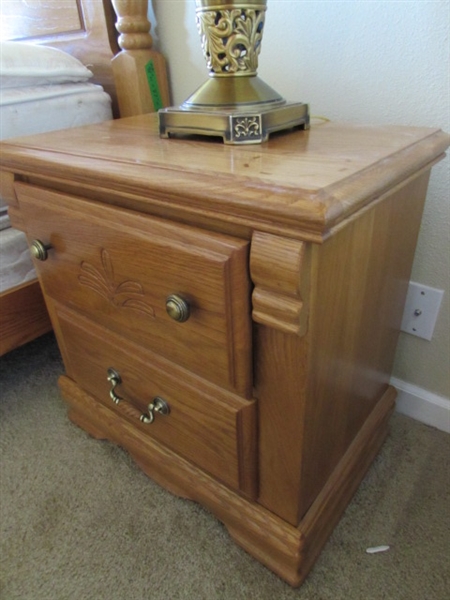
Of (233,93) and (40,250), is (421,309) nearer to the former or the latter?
(233,93)

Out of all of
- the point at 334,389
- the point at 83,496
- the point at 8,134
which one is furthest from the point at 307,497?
the point at 8,134

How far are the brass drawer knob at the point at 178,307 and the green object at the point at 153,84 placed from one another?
623 mm

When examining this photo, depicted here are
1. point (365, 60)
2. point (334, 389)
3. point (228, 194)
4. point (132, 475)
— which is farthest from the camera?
point (132, 475)

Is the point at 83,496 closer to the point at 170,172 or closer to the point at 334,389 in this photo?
the point at 334,389

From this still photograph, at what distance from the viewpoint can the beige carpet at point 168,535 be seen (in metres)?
0.65

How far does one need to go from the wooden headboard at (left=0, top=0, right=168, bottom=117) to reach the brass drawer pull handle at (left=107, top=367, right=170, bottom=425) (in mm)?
570

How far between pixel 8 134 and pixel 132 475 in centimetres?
69

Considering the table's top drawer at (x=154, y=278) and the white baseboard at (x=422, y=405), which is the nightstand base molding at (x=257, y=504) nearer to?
the white baseboard at (x=422, y=405)

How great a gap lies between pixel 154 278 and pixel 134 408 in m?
0.29

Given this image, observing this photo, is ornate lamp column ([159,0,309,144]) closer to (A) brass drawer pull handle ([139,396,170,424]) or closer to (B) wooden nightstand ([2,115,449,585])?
(B) wooden nightstand ([2,115,449,585])

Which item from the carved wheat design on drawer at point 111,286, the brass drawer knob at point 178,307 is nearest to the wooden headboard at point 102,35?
the carved wheat design on drawer at point 111,286

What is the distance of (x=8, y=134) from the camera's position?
0.84 m

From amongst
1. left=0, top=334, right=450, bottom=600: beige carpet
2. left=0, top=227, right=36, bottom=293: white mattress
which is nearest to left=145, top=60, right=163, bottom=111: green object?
left=0, top=227, right=36, bottom=293: white mattress

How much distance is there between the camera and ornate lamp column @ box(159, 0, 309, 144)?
55 centimetres
